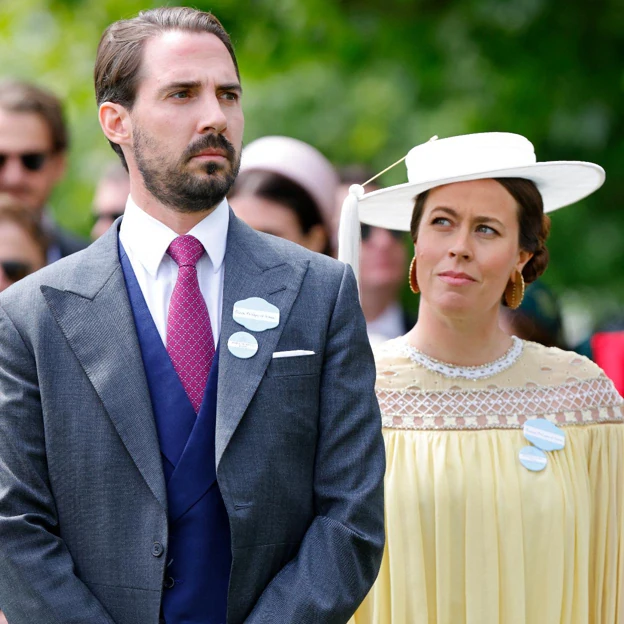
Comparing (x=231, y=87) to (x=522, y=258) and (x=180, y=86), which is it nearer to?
(x=180, y=86)

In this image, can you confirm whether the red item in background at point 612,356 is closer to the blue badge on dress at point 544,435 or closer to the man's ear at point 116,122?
the blue badge on dress at point 544,435

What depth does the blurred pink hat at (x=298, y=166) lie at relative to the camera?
18.0 feet

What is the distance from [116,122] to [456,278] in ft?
4.05

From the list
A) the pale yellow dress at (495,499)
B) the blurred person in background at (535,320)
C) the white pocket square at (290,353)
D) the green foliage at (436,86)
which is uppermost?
the green foliage at (436,86)

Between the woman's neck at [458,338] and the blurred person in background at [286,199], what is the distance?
4.22 ft

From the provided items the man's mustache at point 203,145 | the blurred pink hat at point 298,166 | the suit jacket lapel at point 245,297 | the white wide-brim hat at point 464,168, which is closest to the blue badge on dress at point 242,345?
the suit jacket lapel at point 245,297

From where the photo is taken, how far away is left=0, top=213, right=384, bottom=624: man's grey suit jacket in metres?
2.95

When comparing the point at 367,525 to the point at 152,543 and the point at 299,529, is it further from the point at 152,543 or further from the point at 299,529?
the point at 152,543

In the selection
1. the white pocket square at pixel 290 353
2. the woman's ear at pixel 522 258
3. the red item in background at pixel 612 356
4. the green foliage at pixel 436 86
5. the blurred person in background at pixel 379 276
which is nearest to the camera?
the white pocket square at pixel 290 353

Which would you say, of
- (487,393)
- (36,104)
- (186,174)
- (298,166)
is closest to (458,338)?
(487,393)

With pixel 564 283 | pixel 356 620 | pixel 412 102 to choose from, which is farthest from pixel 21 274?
pixel 564 283

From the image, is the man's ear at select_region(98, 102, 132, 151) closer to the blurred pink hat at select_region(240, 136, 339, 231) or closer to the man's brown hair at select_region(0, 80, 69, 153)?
the blurred pink hat at select_region(240, 136, 339, 231)

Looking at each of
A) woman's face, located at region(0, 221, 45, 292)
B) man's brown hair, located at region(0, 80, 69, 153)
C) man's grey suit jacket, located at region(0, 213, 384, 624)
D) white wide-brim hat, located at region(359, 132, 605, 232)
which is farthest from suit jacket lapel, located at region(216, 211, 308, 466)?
man's brown hair, located at region(0, 80, 69, 153)

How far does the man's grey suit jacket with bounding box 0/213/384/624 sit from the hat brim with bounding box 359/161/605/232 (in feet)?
3.46
